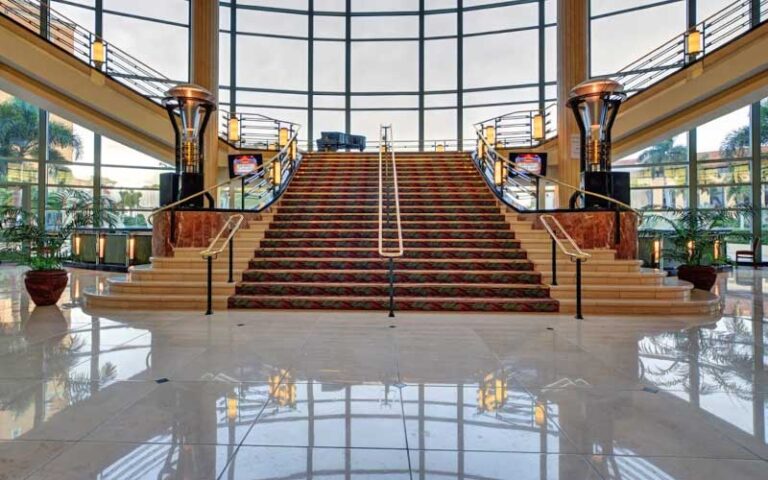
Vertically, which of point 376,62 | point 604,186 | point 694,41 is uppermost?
point 376,62

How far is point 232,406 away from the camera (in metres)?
2.61

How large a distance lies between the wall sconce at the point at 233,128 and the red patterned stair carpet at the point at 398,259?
593 centimetres

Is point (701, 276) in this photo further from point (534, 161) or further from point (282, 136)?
point (282, 136)

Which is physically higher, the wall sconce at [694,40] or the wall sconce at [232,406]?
the wall sconce at [694,40]

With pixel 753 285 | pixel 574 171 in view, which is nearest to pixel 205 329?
pixel 753 285

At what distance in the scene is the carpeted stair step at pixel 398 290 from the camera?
604 cm

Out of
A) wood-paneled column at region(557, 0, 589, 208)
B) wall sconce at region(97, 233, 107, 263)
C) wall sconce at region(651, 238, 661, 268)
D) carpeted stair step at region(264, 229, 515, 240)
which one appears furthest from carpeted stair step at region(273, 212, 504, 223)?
wall sconce at region(97, 233, 107, 263)

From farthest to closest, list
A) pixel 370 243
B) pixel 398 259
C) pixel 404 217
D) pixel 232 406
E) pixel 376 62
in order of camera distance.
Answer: pixel 376 62, pixel 404 217, pixel 370 243, pixel 398 259, pixel 232 406

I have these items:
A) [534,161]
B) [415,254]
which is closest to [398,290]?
[415,254]

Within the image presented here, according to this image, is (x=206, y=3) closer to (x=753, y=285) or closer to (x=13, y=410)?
(x=13, y=410)

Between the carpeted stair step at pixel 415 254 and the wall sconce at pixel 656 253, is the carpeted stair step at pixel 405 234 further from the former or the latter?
the wall sconce at pixel 656 253

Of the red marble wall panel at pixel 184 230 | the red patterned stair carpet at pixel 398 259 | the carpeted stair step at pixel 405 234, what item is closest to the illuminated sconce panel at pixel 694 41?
the red patterned stair carpet at pixel 398 259

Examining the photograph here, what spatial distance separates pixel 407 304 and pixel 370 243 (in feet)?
6.08

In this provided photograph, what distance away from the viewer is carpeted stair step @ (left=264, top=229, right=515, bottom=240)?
7.71 m
